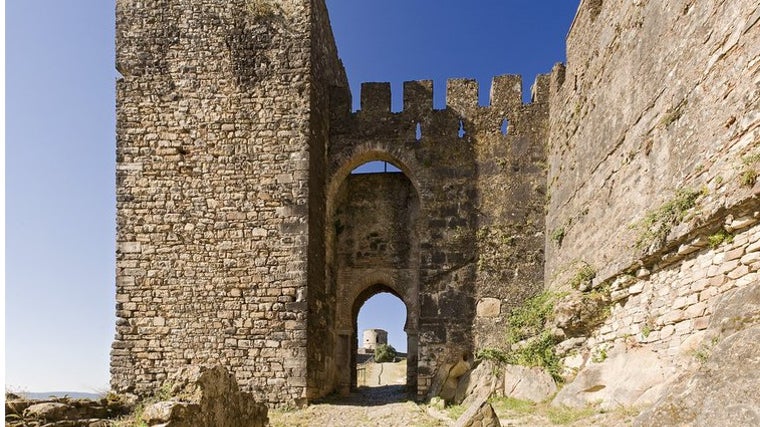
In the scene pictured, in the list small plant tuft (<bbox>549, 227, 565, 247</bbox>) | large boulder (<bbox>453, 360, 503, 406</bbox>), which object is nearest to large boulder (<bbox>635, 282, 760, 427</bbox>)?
large boulder (<bbox>453, 360, 503, 406</bbox>)

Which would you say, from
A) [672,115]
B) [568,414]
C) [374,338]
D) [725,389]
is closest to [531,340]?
[568,414]

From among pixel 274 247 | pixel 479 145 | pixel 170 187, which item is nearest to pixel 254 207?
pixel 274 247

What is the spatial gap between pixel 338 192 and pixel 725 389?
9.87m

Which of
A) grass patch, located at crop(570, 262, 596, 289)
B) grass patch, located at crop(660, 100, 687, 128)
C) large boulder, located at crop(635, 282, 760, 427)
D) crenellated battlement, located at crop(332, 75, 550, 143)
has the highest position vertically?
crenellated battlement, located at crop(332, 75, 550, 143)

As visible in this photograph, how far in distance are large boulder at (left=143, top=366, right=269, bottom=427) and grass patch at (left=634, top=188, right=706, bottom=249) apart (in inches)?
210

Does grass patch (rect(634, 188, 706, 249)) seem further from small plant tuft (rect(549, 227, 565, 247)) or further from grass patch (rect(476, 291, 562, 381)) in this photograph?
small plant tuft (rect(549, 227, 565, 247))

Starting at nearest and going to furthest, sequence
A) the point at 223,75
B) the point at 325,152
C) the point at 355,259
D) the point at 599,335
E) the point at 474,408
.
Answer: the point at 474,408 → the point at 599,335 → the point at 223,75 → the point at 325,152 → the point at 355,259

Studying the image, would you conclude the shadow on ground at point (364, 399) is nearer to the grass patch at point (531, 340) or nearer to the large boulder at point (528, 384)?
the grass patch at point (531, 340)

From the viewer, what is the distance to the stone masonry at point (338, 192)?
8203 mm

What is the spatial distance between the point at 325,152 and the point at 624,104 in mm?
6110

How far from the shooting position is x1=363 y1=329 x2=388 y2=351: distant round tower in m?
33.6

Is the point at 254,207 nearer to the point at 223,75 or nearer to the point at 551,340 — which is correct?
the point at 223,75

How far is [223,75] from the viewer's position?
10.7 metres

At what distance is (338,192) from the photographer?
12648mm
